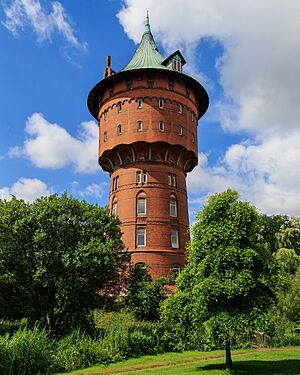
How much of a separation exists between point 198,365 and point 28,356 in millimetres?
7054

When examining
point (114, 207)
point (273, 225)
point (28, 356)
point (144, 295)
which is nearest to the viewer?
point (28, 356)

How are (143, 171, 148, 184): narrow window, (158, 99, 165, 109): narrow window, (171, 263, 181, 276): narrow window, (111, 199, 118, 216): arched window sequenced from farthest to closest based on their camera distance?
(111, 199, 118, 216): arched window
(158, 99, 165, 109): narrow window
(143, 171, 148, 184): narrow window
(171, 263, 181, 276): narrow window

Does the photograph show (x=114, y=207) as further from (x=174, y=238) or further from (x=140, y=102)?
(x=140, y=102)

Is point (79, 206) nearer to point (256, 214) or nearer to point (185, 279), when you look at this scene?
point (185, 279)

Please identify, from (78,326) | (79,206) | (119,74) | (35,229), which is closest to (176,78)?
(119,74)

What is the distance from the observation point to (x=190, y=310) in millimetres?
→ 15898

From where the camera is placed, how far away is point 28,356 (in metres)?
15.5

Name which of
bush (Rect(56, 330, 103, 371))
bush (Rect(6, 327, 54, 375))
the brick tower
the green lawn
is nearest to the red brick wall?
the brick tower

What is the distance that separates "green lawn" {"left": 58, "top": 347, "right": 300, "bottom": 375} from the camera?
1507 centimetres

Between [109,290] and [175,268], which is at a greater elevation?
[175,268]

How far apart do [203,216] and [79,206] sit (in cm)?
1035

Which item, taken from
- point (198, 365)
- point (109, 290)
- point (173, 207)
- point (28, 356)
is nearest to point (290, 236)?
point (173, 207)

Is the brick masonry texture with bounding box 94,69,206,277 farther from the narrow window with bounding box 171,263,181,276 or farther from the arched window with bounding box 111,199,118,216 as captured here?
the narrow window with bounding box 171,263,181,276

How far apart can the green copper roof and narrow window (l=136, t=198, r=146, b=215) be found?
12.9 m
